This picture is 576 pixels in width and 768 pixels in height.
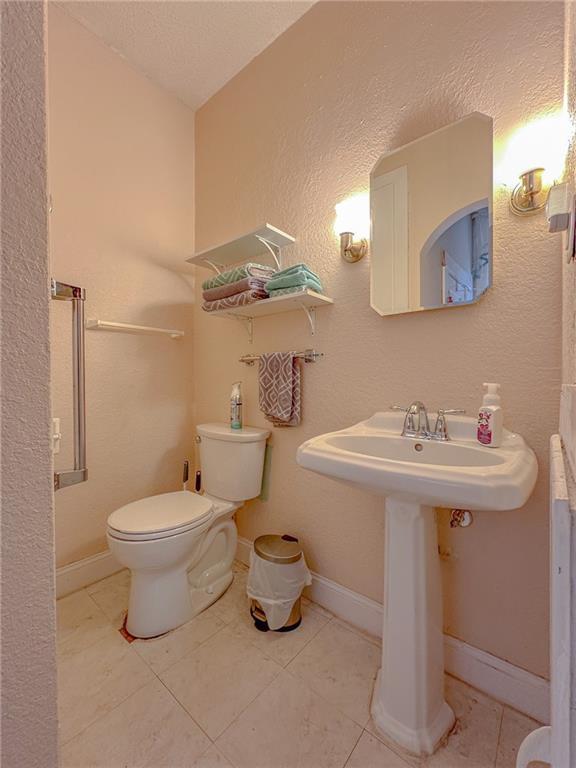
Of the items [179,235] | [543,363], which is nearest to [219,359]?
[179,235]

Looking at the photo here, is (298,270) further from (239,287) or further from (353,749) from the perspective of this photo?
(353,749)

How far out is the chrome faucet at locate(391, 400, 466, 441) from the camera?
1.02 m

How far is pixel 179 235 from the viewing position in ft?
6.27

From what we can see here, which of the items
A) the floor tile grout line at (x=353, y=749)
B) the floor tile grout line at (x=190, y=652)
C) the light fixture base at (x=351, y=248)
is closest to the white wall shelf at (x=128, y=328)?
the light fixture base at (x=351, y=248)

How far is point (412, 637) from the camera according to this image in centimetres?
87

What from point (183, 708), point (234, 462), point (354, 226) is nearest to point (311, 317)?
point (354, 226)

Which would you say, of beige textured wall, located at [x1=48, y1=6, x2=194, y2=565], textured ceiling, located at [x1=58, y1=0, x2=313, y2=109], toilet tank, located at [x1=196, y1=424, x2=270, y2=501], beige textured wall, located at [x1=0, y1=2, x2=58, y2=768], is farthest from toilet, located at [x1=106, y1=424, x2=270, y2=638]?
textured ceiling, located at [x1=58, y1=0, x2=313, y2=109]

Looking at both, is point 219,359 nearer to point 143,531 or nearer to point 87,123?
point 143,531

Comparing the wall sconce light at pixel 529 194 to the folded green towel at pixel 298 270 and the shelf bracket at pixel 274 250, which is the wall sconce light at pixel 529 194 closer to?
the folded green towel at pixel 298 270

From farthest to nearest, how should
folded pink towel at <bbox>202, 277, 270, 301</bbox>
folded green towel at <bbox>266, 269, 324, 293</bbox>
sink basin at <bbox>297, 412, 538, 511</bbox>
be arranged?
folded pink towel at <bbox>202, 277, 270, 301</bbox> < folded green towel at <bbox>266, 269, 324, 293</bbox> < sink basin at <bbox>297, 412, 538, 511</bbox>

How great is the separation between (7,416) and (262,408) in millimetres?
1134

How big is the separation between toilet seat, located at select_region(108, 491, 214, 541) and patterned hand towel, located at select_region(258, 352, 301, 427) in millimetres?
492

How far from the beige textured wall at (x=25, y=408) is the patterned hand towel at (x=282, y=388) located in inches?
40.6

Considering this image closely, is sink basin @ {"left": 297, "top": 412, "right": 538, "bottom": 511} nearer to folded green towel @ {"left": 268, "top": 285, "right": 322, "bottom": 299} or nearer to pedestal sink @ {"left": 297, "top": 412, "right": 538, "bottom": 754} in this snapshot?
pedestal sink @ {"left": 297, "top": 412, "right": 538, "bottom": 754}
